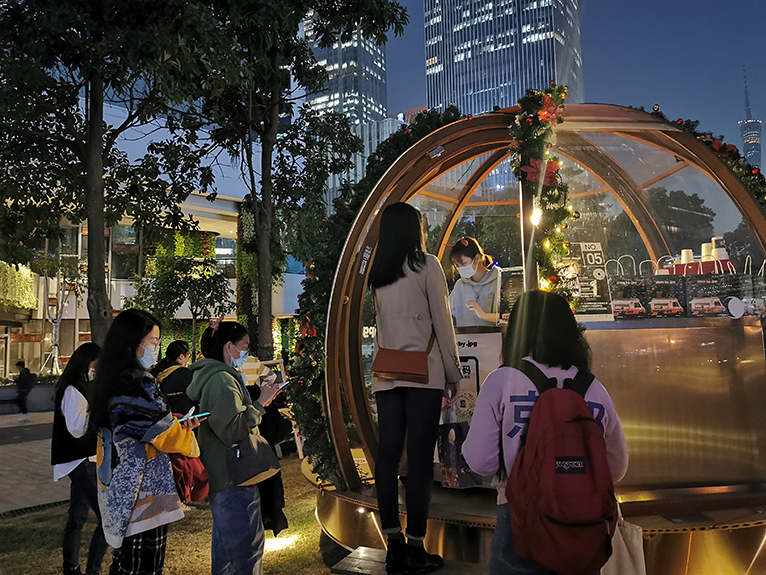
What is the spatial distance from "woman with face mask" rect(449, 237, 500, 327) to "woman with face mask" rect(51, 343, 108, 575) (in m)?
2.90

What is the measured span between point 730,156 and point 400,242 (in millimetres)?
3488

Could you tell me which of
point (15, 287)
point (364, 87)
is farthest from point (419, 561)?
point (364, 87)

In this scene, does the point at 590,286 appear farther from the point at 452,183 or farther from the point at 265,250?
Result: the point at 265,250

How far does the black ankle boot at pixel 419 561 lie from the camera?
267cm

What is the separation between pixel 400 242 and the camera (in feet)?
9.36

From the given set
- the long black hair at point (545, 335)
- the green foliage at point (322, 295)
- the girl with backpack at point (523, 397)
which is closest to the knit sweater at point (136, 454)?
the girl with backpack at point (523, 397)

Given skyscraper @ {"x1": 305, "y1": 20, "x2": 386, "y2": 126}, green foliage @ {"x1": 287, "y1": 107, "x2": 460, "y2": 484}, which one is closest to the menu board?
green foliage @ {"x1": 287, "y1": 107, "x2": 460, "y2": 484}

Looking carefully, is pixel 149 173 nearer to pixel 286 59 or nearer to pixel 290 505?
pixel 286 59

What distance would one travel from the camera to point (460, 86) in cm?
10756

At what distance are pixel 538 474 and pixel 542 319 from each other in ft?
1.72

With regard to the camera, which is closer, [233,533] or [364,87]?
[233,533]

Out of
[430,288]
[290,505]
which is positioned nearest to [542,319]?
[430,288]

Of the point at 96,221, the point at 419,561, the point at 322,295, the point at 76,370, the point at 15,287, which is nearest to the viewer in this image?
the point at 419,561

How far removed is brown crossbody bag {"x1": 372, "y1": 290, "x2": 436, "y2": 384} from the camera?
2.70 m
